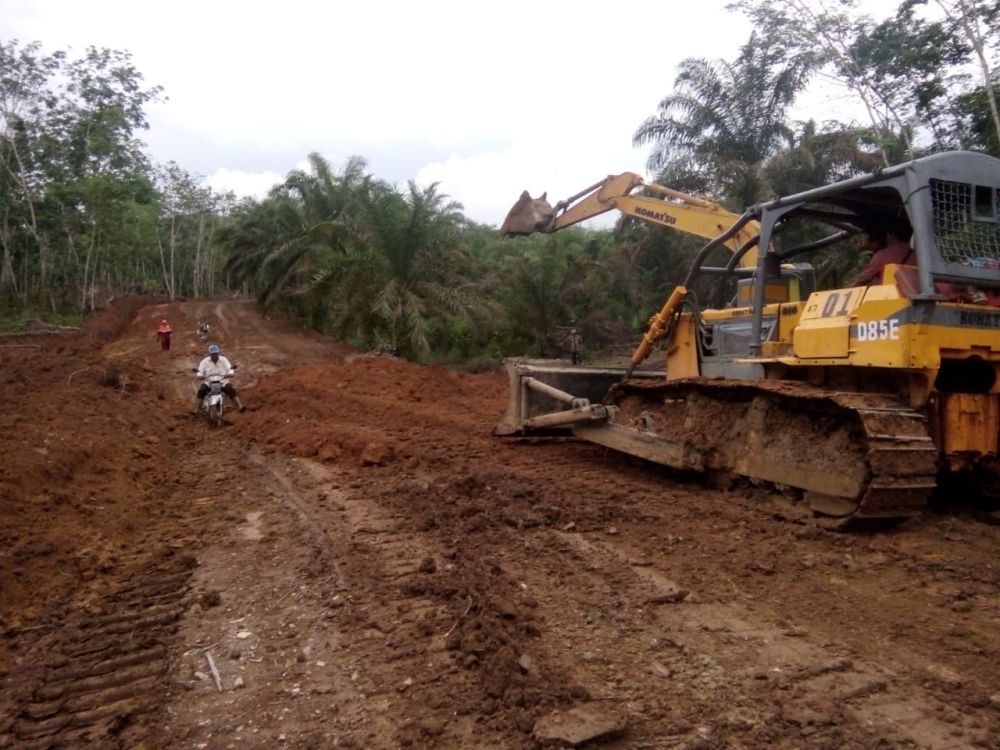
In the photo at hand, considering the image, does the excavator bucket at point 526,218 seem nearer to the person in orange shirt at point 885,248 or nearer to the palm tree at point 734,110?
the person in orange shirt at point 885,248

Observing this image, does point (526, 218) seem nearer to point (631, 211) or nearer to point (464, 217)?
point (631, 211)

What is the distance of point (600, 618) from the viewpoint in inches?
167

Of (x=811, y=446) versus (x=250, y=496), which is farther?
(x=250, y=496)

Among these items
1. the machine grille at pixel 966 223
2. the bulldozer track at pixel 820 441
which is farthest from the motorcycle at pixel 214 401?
the machine grille at pixel 966 223

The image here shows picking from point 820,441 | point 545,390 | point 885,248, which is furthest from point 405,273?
point 820,441

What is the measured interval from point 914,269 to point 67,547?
6.24 m

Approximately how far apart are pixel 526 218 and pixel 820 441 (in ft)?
18.3

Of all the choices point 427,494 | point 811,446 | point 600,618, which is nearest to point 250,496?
point 427,494

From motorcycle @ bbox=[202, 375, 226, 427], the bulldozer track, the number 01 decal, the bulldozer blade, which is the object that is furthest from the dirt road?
motorcycle @ bbox=[202, 375, 226, 427]

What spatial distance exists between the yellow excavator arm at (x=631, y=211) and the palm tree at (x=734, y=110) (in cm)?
1054

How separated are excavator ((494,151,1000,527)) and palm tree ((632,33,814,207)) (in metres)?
13.5

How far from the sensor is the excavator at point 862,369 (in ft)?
17.8

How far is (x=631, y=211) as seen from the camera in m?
9.91

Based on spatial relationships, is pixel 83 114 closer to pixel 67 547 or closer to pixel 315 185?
pixel 315 185
